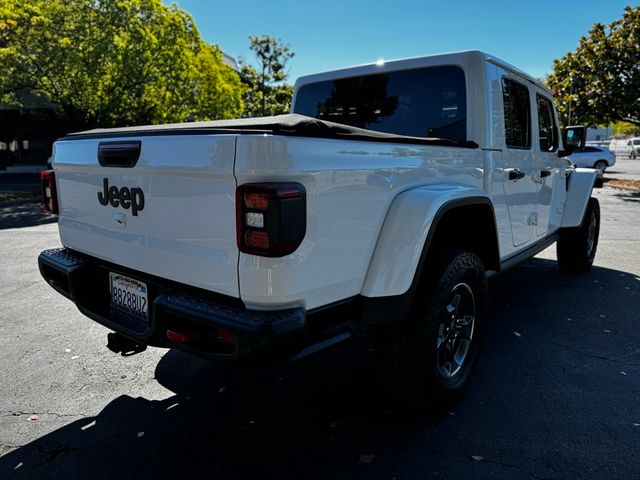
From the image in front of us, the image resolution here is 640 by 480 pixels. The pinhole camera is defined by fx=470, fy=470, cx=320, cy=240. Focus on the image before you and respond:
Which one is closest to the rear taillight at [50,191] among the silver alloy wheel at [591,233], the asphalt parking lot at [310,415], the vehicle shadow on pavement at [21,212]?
the asphalt parking lot at [310,415]

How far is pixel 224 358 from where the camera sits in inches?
74.5

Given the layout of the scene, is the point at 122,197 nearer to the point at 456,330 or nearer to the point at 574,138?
the point at 456,330

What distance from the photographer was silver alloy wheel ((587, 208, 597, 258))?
5.68m

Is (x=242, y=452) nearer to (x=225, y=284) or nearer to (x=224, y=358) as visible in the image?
(x=224, y=358)

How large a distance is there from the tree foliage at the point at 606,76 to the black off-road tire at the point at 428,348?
50.9ft

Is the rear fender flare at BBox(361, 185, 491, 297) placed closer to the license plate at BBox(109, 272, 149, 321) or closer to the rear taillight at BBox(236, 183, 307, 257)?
the rear taillight at BBox(236, 183, 307, 257)

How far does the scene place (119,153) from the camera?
2271 millimetres

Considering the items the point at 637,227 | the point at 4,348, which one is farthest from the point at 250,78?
the point at 4,348

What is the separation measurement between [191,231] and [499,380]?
2283mm

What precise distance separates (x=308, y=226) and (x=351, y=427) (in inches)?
53.4

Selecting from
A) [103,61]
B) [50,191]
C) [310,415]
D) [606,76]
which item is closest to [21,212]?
[103,61]

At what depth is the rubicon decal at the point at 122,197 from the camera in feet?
7.33

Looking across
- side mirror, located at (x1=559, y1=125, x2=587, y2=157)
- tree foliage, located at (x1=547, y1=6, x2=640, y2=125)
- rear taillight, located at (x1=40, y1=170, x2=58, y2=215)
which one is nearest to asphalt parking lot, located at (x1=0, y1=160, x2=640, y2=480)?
rear taillight, located at (x1=40, y1=170, x2=58, y2=215)

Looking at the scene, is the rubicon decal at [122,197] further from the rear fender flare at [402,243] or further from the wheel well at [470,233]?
the wheel well at [470,233]
